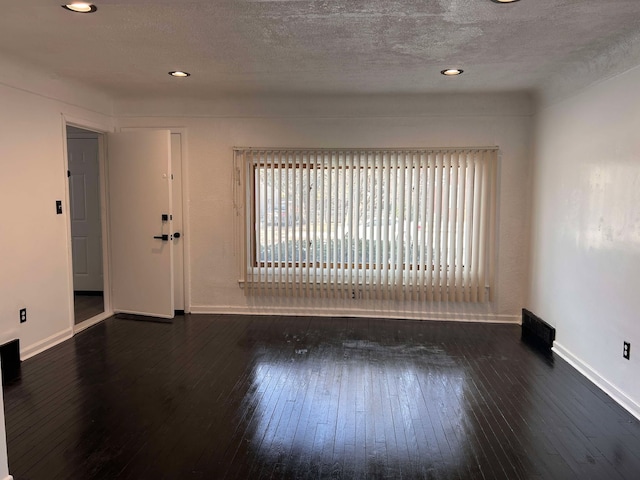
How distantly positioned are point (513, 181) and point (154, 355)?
3953 mm

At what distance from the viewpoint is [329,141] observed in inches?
196

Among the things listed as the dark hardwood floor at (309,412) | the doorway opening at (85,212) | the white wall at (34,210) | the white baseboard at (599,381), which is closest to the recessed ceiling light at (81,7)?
the white wall at (34,210)

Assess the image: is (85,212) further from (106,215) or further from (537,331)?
(537,331)

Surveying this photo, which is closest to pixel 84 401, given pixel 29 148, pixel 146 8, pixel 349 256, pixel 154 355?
pixel 154 355

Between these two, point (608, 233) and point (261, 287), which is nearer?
point (608, 233)

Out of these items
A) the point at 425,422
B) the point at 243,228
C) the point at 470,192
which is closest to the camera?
the point at 425,422

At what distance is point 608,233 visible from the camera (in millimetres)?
3260

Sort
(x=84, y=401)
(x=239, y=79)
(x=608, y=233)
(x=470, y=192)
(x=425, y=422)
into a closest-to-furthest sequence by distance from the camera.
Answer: (x=425, y=422) < (x=84, y=401) < (x=608, y=233) < (x=239, y=79) < (x=470, y=192)

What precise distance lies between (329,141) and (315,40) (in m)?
1.91

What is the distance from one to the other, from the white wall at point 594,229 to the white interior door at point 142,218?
3805 mm

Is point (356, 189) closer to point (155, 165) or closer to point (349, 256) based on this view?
point (349, 256)

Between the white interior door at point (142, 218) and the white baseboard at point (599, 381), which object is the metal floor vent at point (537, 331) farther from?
the white interior door at point (142, 218)

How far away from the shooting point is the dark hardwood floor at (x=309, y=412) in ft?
7.59

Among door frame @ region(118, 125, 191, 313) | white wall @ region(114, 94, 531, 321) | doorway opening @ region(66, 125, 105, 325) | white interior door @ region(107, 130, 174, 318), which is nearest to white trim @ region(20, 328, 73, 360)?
white interior door @ region(107, 130, 174, 318)
